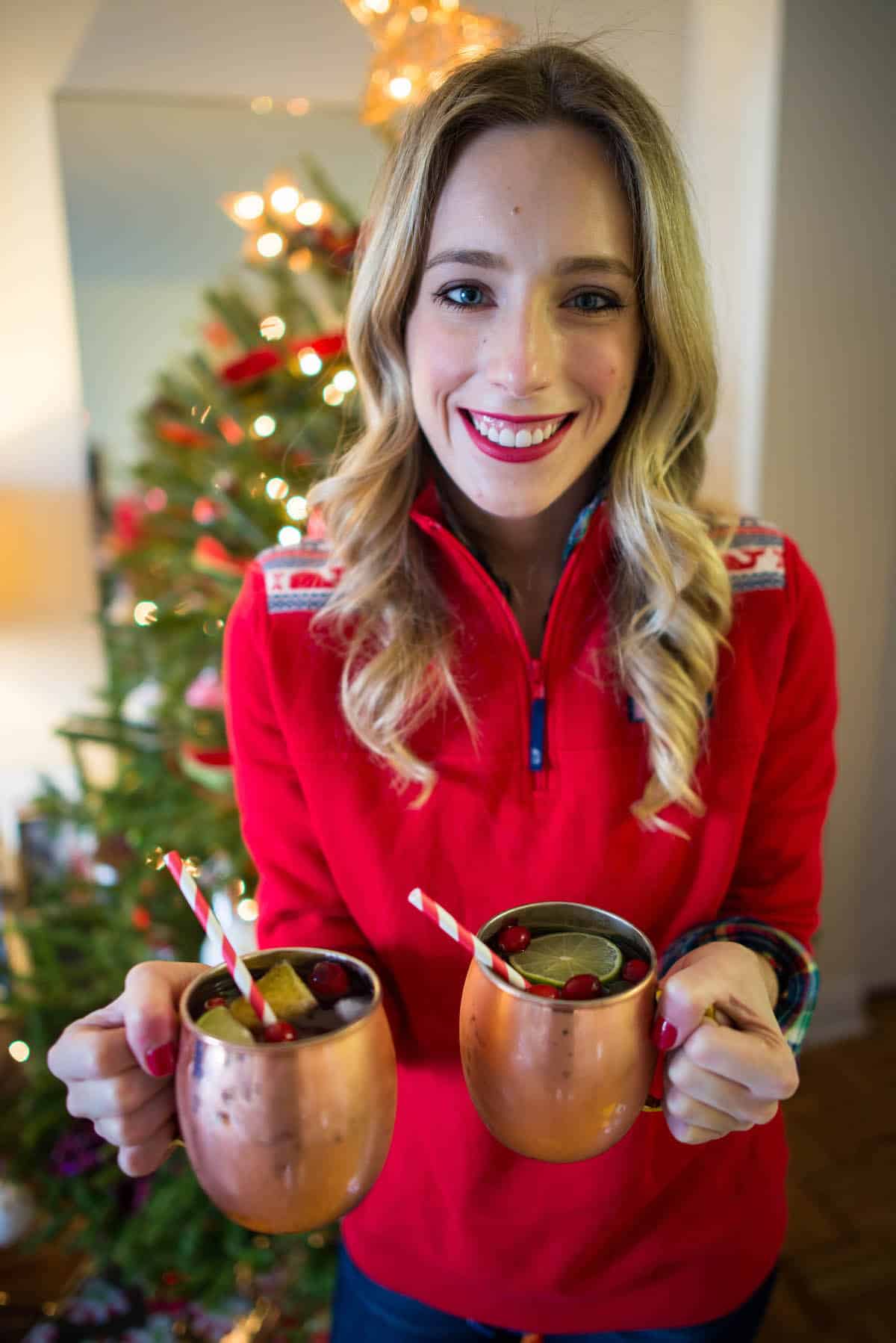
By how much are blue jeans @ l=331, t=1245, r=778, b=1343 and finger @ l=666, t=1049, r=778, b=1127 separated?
0.41 metres

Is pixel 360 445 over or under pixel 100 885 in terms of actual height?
over

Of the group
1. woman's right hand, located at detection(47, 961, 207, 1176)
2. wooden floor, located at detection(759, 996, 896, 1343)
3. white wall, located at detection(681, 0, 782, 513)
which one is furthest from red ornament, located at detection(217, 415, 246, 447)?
wooden floor, located at detection(759, 996, 896, 1343)

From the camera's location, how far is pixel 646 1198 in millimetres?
789

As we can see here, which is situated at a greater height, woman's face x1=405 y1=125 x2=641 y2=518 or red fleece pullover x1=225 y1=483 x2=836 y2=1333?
woman's face x1=405 y1=125 x2=641 y2=518

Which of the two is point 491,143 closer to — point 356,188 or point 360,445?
point 360,445

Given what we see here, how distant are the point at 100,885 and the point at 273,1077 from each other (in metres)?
1.39

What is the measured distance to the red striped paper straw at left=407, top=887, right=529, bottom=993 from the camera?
0.54 meters

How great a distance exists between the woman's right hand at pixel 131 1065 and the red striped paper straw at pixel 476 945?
0.58 ft

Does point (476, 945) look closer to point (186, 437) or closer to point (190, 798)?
point (190, 798)

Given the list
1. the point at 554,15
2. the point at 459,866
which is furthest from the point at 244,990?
the point at 554,15

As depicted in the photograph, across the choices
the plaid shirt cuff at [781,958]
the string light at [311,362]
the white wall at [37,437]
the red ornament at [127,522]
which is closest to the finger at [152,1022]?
the plaid shirt cuff at [781,958]

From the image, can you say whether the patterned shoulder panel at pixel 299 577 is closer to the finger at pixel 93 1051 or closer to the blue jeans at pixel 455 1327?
the finger at pixel 93 1051

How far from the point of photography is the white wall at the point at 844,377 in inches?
63.7

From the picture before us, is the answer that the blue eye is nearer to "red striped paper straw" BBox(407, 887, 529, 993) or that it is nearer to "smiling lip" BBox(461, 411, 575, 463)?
"smiling lip" BBox(461, 411, 575, 463)
